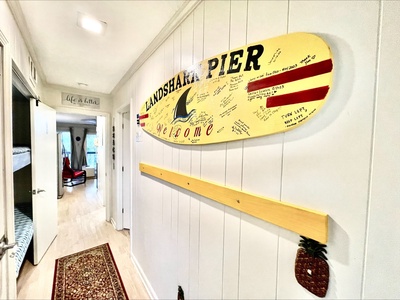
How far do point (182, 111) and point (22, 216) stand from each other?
284 cm

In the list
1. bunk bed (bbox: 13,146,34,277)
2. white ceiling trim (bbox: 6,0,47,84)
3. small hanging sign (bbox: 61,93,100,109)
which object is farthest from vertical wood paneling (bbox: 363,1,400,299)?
small hanging sign (bbox: 61,93,100,109)

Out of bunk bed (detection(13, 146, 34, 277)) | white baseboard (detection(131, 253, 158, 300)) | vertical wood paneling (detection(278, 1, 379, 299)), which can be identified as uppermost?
vertical wood paneling (detection(278, 1, 379, 299))

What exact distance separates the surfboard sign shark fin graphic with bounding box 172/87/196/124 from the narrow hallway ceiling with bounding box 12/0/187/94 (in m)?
0.63

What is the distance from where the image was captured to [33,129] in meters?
2.14

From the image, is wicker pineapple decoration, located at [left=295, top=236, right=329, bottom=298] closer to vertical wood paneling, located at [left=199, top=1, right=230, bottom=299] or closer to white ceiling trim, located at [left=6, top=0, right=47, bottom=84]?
vertical wood paneling, located at [left=199, top=1, right=230, bottom=299]

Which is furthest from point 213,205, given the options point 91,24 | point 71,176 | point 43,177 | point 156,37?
point 71,176

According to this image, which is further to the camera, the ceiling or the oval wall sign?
the ceiling

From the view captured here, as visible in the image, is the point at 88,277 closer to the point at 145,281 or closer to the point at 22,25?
the point at 145,281

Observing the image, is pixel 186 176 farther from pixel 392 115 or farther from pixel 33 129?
pixel 33 129

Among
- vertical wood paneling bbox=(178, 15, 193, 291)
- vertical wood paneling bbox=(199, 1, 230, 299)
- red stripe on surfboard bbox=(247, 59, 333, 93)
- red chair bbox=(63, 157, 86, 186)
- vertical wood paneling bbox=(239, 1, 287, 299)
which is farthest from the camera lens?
red chair bbox=(63, 157, 86, 186)

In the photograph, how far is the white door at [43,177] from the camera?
2186mm

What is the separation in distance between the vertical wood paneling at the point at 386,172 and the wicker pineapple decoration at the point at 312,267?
11 cm

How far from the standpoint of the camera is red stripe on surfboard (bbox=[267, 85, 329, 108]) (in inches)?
22.6
